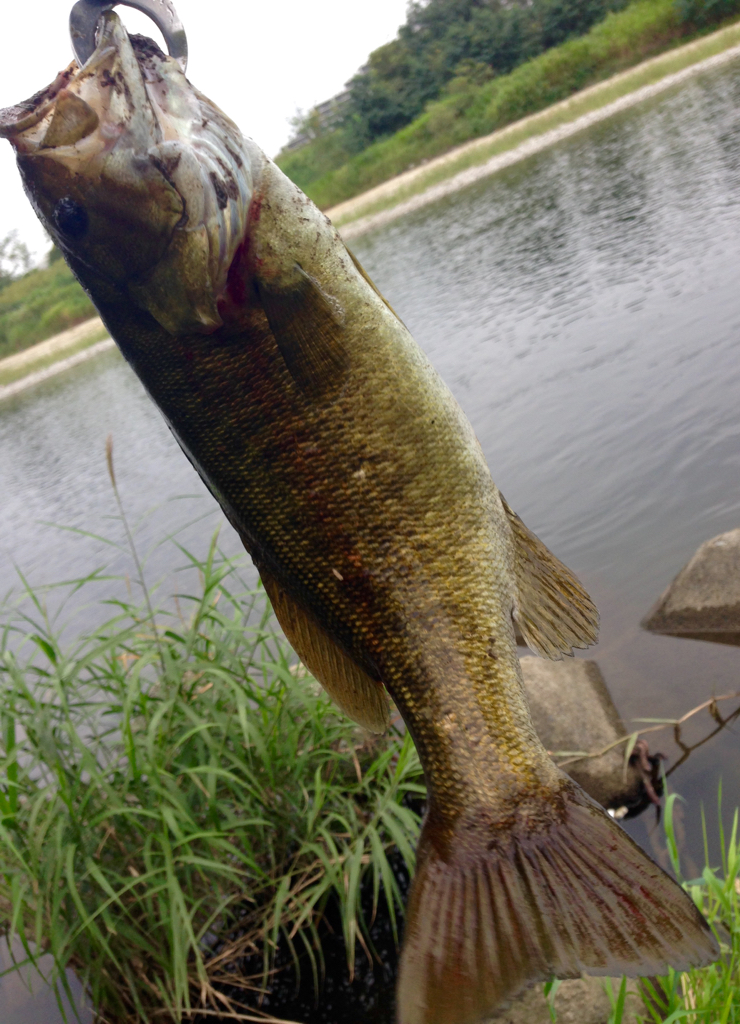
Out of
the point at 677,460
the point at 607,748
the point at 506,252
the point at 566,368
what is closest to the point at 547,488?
the point at 677,460

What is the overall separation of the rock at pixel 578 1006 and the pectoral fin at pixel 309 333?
214 cm

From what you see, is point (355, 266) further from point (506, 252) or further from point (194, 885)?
point (506, 252)

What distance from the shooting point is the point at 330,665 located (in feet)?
5.74

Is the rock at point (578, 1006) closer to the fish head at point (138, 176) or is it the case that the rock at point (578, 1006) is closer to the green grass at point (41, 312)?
the fish head at point (138, 176)

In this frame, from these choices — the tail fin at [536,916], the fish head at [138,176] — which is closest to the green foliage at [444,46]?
the fish head at [138,176]

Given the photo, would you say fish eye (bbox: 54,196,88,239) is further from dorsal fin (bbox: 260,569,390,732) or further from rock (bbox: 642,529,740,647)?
rock (bbox: 642,529,740,647)

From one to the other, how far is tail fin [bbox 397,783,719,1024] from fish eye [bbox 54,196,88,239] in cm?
141

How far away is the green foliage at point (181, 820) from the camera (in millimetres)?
2840

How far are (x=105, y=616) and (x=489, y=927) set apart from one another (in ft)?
24.0

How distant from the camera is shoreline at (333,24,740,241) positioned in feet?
96.8

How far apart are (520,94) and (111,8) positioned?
4010cm

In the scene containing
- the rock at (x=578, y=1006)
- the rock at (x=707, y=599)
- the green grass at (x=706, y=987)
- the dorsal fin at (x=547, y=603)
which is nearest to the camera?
the dorsal fin at (x=547, y=603)

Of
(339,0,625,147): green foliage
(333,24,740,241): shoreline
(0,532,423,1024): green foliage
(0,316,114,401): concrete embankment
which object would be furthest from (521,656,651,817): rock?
(339,0,625,147): green foliage

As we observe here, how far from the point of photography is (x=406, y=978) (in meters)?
1.37
